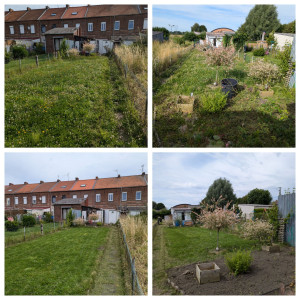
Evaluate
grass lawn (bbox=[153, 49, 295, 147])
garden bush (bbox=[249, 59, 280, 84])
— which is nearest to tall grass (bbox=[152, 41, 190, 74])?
grass lawn (bbox=[153, 49, 295, 147])

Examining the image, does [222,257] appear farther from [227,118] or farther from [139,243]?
[227,118]

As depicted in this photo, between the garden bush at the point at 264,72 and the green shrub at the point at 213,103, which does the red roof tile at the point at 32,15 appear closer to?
the green shrub at the point at 213,103

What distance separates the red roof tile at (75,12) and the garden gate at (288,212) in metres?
4.95

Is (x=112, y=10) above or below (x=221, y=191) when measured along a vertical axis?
above

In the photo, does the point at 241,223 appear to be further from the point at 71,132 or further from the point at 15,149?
the point at 15,149

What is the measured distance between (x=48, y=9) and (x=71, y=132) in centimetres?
225

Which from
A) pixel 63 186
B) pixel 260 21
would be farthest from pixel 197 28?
pixel 63 186

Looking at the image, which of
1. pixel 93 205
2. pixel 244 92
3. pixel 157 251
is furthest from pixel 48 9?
pixel 93 205

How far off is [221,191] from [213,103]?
1.82m

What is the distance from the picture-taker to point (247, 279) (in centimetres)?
350

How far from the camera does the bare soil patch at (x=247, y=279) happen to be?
A: 3311 mm

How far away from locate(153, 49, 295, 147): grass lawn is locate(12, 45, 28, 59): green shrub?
2716mm

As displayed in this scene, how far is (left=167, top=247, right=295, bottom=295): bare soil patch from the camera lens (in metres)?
3.31
